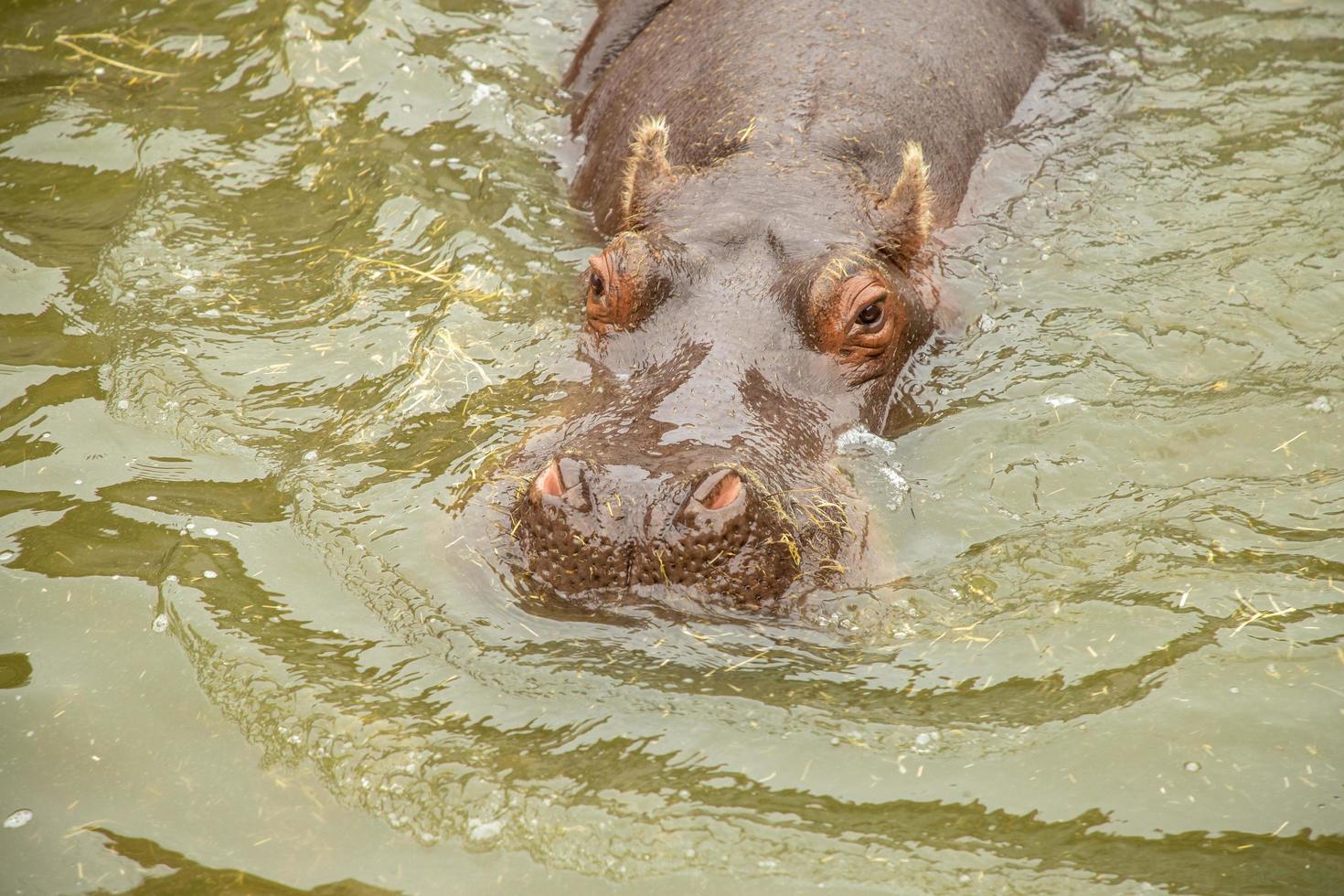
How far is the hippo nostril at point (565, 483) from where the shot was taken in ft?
11.6

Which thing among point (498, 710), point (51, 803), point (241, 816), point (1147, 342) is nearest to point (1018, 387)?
point (1147, 342)

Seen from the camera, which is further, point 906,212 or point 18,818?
point 906,212

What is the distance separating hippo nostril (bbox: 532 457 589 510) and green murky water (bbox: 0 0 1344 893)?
1.38 feet

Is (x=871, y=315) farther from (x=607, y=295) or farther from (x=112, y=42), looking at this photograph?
(x=112, y=42)

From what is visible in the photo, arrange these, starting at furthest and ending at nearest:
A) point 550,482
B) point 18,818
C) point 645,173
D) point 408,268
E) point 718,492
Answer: point 408,268
point 645,173
point 550,482
point 718,492
point 18,818

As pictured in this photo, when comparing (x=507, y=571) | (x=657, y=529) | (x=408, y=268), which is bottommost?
(x=507, y=571)

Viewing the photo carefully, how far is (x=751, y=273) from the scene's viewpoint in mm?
4500

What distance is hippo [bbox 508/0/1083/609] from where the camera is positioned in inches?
141

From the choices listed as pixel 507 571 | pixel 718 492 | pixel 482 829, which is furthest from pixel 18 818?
pixel 718 492

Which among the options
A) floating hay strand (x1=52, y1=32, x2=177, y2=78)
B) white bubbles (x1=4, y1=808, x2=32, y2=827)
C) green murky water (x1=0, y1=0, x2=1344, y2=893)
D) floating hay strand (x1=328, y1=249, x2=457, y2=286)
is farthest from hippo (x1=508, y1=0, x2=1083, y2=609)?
floating hay strand (x1=52, y1=32, x2=177, y2=78)

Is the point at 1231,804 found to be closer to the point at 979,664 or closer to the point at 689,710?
the point at 979,664

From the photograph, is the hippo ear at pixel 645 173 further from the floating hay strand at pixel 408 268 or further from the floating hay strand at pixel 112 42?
the floating hay strand at pixel 112 42

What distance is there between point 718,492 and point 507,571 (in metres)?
0.79

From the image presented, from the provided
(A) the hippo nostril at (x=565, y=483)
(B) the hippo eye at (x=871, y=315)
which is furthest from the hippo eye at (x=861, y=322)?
→ (A) the hippo nostril at (x=565, y=483)
